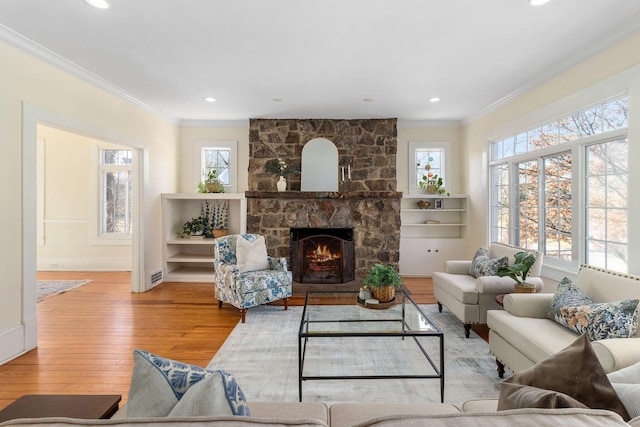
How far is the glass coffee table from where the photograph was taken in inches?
96.0

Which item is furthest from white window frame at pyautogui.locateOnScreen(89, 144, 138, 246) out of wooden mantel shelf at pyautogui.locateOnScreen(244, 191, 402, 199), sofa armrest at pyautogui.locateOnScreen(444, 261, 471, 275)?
sofa armrest at pyautogui.locateOnScreen(444, 261, 471, 275)

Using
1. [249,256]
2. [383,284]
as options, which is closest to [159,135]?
[249,256]

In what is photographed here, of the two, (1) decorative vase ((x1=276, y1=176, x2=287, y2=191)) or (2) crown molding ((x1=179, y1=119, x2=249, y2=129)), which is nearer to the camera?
(1) decorative vase ((x1=276, y1=176, x2=287, y2=191))

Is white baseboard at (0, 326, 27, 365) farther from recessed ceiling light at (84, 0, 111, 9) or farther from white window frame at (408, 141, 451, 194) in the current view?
white window frame at (408, 141, 451, 194)

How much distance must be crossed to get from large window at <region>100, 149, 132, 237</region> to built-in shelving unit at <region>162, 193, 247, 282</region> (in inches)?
48.7

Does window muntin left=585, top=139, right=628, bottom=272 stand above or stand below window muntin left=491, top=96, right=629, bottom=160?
below

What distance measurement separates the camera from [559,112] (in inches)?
141

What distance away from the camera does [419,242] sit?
5988mm

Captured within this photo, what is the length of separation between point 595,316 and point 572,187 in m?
1.89

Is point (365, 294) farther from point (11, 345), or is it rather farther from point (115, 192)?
point (115, 192)

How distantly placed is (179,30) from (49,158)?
518 centimetres

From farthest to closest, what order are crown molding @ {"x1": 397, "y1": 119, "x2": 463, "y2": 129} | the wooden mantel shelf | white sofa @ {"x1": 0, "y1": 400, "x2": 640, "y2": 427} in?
crown molding @ {"x1": 397, "y1": 119, "x2": 463, "y2": 129}
the wooden mantel shelf
white sofa @ {"x1": 0, "y1": 400, "x2": 640, "y2": 427}

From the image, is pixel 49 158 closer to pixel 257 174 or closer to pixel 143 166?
pixel 143 166

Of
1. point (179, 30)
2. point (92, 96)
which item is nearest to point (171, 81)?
point (92, 96)
